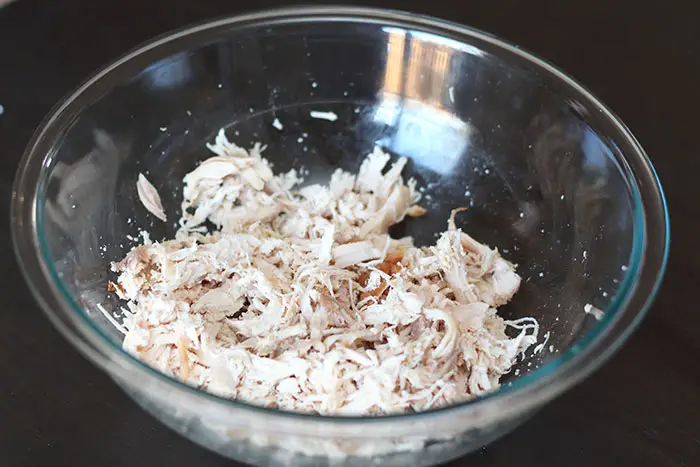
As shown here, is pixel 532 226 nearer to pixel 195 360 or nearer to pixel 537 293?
pixel 537 293

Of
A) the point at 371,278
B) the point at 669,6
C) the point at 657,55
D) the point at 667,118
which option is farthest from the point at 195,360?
the point at 669,6

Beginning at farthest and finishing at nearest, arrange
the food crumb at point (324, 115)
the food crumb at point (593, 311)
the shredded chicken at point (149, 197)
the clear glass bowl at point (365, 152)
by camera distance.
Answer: the food crumb at point (324, 115)
the shredded chicken at point (149, 197)
the food crumb at point (593, 311)
the clear glass bowl at point (365, 152)

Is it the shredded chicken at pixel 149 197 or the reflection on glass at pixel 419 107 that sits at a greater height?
the reflection on glass at pixel 419 107

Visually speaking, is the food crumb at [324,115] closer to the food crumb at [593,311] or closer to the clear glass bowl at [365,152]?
the clear glass bowl at [365,152]

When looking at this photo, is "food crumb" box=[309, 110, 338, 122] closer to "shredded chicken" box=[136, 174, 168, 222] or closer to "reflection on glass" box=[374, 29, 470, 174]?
"reflection on glass" box=[374, 29, 470, 174]

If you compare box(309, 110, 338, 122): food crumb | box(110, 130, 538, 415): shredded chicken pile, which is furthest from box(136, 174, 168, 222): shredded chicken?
box(309, 110, 338, 122): food crumb

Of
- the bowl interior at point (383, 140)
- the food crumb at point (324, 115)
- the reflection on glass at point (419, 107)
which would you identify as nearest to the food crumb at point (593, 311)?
the bowl interior at point (383, 140)

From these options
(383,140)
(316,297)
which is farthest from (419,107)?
(316,297)
